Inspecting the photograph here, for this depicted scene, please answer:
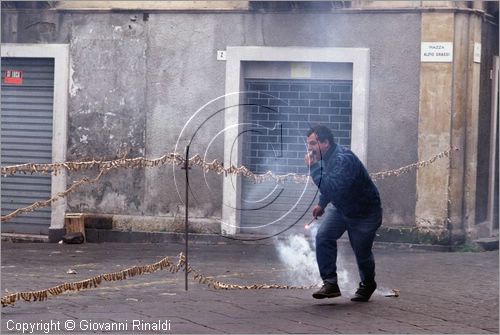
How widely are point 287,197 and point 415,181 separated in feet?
6.22

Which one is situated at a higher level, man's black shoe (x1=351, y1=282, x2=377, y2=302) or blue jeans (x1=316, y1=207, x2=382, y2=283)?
blue jeans (x1=316, y1=207, x2=382, y2=283)

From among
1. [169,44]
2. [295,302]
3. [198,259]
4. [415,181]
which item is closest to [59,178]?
[169,44]

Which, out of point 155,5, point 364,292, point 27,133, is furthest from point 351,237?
point 27,133

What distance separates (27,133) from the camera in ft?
55.9

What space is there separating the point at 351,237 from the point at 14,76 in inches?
347

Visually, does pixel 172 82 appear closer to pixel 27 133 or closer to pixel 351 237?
pixel 27 133

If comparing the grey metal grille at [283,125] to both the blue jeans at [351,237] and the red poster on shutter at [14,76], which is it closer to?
the red poster on shutter at [14,76]

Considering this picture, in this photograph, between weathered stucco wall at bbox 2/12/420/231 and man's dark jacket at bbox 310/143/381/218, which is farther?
weathered stucco wall at bbox 2/12/420/231

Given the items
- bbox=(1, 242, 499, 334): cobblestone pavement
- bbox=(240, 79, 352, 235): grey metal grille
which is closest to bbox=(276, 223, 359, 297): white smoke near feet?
bbox=(1, 242, 499, 334): cobblestone pavement

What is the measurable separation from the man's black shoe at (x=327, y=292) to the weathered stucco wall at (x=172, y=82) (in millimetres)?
5977

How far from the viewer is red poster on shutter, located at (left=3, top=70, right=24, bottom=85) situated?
17000 mm

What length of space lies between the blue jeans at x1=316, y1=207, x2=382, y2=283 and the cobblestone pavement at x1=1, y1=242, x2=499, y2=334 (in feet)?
1.01

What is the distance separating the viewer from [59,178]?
16812 millimetres

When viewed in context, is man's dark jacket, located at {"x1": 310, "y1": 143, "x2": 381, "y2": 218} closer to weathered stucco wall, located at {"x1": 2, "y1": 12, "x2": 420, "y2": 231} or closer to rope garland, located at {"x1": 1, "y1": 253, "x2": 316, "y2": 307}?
rope garland, located at {"x1": 1, "y1": 253, "x2": 316, "y2": 307}
